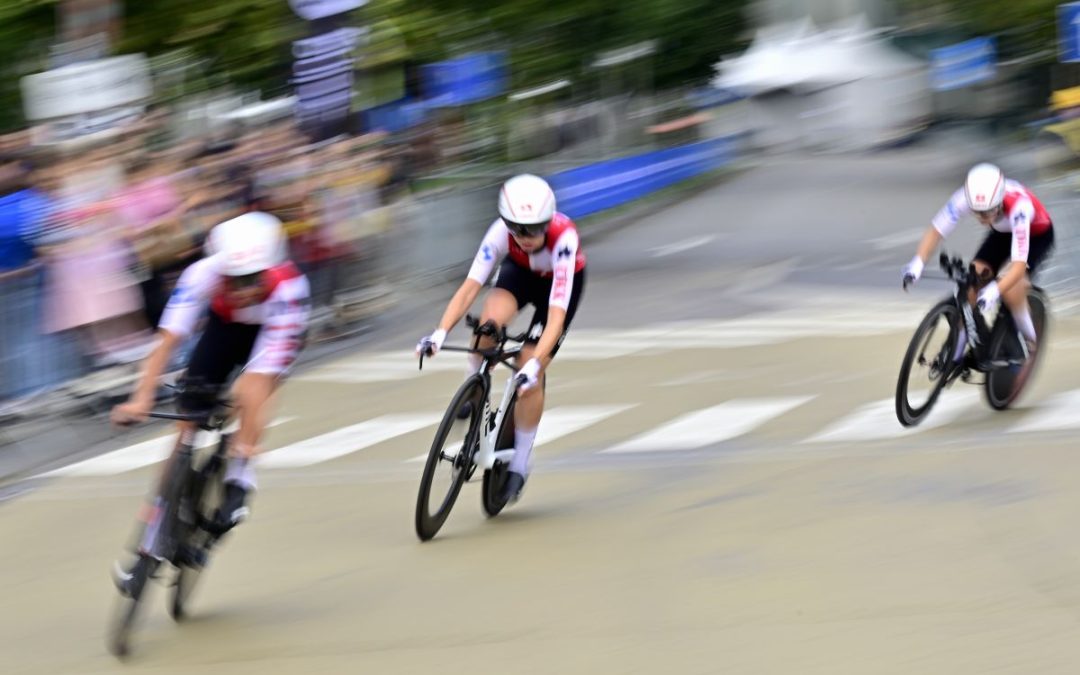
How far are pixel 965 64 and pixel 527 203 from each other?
32674mm

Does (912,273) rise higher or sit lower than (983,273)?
higher

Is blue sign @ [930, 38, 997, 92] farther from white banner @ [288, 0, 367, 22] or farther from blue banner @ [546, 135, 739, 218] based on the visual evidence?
white banner @ [288, 0, 367, 22]

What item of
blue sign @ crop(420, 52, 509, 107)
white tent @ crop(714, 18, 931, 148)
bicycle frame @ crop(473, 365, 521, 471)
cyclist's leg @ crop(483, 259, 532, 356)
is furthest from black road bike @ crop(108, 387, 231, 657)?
white tent @ crop(714, 18, 931, 148)

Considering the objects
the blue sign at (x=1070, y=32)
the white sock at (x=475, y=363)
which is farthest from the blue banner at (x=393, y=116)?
the white sock at (x=475, y=363)

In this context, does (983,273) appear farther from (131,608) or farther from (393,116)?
(393,116)

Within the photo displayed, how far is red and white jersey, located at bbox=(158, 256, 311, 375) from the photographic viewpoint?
6.79 meters

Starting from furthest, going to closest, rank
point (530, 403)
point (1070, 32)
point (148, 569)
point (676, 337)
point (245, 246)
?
point (1070, 32), point (676, 337), point (530, 403), point (245, 246), point (148, 569)

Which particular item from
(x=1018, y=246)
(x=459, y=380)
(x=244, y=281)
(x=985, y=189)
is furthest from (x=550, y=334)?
(x=459, y=380)

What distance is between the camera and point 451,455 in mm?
8203

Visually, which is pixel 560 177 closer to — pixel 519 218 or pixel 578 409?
pixel 578 409

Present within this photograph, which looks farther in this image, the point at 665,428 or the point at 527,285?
the point at 665,428

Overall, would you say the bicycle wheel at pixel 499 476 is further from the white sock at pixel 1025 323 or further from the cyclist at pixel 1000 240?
the white sock at pixel 1025 323

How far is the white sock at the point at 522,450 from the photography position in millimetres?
8555

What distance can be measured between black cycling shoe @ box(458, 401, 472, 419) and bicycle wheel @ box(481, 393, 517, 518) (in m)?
0.29
